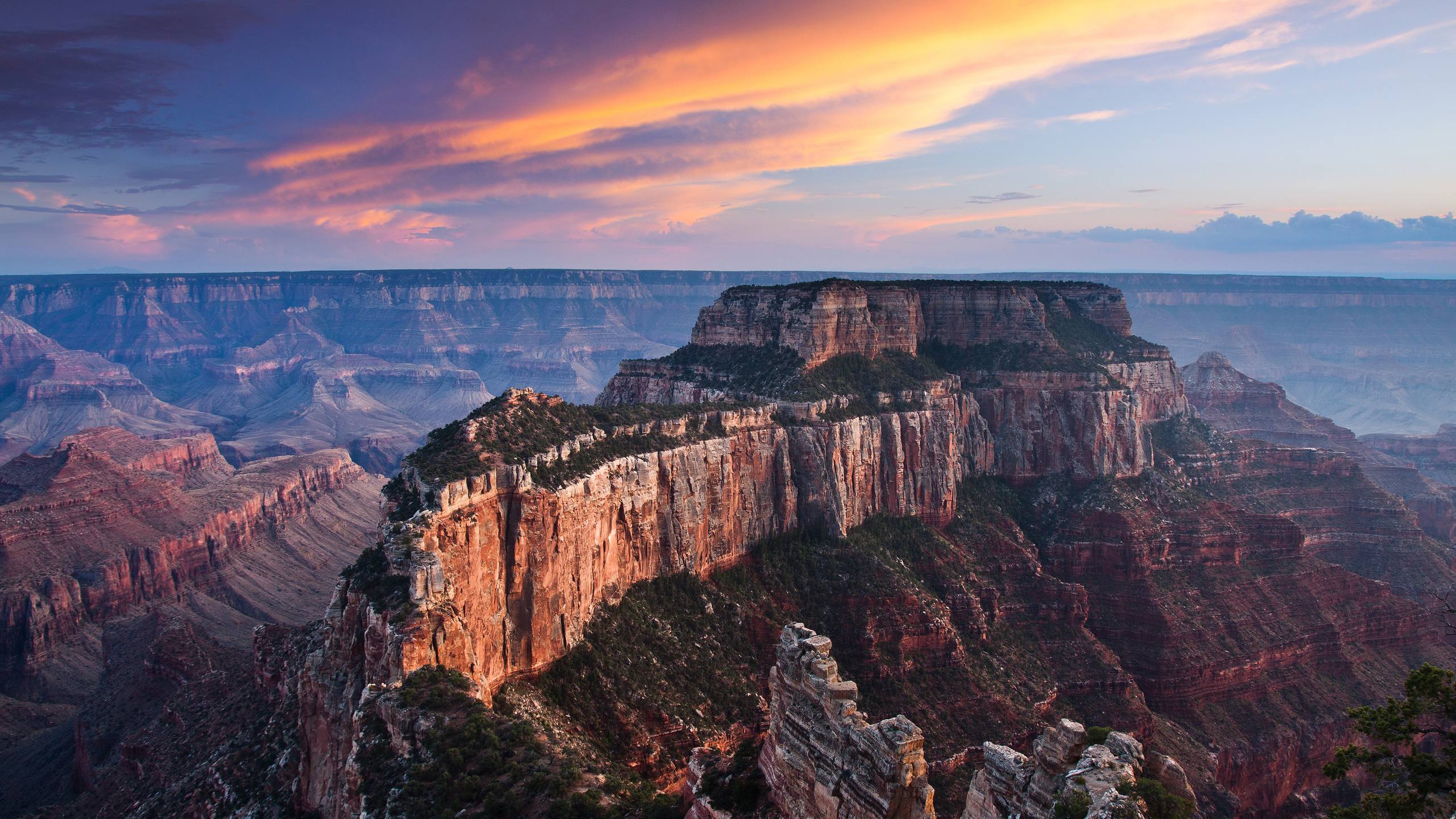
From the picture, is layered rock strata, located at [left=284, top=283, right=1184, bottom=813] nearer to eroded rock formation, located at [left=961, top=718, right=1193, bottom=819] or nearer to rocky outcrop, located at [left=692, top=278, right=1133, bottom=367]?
rocky outcrop, located at [left=692, top=278, right=1133, bottom=367]

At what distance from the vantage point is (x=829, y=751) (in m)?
26.4

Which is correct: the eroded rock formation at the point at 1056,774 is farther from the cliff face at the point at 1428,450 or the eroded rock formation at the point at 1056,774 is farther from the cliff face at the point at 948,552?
the cliff face at the point at 1428,450

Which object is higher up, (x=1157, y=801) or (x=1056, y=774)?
(x=1157, y=801)

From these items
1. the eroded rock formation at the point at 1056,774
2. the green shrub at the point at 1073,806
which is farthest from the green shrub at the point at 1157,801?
the green shrub at the point at 1073,806

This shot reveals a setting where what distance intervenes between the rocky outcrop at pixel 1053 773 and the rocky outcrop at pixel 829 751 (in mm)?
2958

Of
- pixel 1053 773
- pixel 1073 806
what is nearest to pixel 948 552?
pixel 1053 773

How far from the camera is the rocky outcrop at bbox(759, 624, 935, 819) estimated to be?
24391 mm

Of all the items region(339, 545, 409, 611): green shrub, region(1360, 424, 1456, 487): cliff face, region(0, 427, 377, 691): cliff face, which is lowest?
region(1360, 424, 1456, 487): cliff face

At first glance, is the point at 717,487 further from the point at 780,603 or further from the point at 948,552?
the point at 948,552

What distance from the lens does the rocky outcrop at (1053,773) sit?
25094mm

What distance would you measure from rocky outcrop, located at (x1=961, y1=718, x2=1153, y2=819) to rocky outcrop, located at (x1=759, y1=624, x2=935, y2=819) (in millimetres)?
2958

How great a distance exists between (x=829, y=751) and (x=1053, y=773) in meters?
7.83

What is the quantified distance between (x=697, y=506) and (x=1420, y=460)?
647 feet

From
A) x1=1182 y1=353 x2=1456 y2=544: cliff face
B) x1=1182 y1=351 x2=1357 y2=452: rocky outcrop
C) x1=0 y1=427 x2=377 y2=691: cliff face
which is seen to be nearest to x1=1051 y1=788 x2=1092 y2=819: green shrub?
x1=0 y1=427 x2=377 y2=691: cliff face
